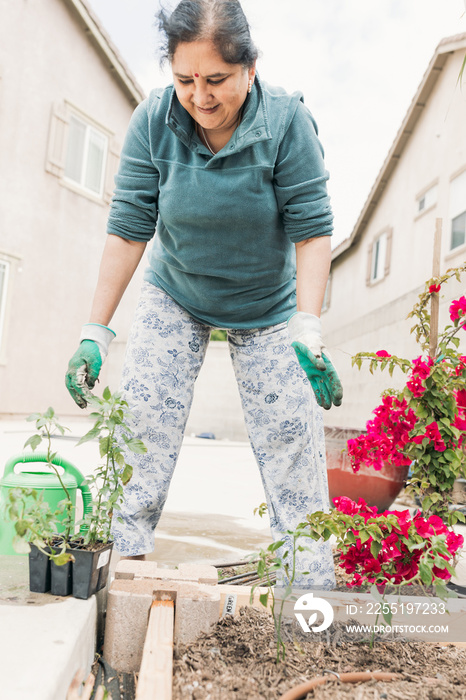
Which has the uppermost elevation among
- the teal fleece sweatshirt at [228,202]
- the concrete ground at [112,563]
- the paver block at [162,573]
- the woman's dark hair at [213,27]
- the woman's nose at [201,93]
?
the woman's dark hair at [213,27]

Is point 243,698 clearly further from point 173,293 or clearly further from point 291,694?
point 173,293

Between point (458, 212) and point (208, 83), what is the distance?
7423mm

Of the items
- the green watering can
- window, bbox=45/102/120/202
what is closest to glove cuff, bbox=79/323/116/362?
the green watering can

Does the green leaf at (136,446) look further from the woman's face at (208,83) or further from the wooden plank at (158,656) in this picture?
the woman's face at (208,83)

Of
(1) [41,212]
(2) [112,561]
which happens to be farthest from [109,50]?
(2) [112,561]

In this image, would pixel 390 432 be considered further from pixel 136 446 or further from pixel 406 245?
pixel 406 245

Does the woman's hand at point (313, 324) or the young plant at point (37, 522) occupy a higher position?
the woman's hand at point (313, 324)

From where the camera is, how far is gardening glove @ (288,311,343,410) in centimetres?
158

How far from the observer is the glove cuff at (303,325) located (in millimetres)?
1636

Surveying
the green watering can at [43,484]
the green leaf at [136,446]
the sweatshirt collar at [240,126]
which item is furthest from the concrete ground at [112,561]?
the sweatshirt collar at [240,126]

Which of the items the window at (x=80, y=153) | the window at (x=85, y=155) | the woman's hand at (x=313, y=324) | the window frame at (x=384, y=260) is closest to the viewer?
the woman's hand at (x=313, y=324)

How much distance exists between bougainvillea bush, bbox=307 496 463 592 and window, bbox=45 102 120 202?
8.44 m

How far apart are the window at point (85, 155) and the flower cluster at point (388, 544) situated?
8.92 m

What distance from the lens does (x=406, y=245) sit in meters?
10.0
